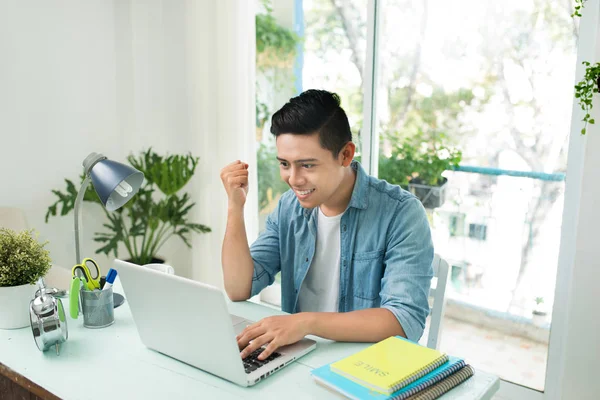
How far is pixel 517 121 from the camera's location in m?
2.28

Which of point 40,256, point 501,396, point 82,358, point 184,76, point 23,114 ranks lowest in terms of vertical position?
point 501,396

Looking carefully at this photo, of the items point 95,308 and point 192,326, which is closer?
point 192,326

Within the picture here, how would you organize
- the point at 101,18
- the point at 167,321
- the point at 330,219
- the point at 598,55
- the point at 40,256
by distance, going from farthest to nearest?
the point at 101,18
the point at 598,55
the point at 330,219
the point at 40,256
the point at 167,321

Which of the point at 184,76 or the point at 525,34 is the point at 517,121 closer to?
the point at 525,34

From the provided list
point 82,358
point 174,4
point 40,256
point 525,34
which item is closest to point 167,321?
point 82,358

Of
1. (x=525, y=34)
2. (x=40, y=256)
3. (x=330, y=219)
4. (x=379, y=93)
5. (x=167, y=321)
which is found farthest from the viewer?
(x=379, y=93)

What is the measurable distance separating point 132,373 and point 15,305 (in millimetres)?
389

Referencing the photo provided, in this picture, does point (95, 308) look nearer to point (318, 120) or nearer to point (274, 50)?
point (318, 120)

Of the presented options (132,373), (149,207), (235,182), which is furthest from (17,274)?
(149,207)

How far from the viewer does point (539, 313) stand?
2314 millimetres

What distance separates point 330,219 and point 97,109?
203cm

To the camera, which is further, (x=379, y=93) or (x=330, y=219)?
(x=379, y=93)

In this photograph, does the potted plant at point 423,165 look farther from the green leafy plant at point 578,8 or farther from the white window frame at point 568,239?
the green leafy plant at point 578,8

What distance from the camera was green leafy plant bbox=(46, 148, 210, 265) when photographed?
9.43 feet
